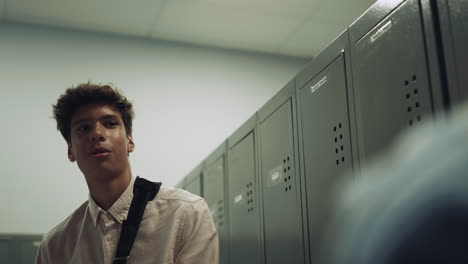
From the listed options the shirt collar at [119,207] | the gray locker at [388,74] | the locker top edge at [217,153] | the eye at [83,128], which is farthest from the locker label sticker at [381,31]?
the locker top edge at [217,153]

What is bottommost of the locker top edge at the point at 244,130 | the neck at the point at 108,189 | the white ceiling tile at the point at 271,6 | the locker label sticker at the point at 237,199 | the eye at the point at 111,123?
the neck at the point at 108,189

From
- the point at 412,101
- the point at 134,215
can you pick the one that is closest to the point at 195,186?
the point at 134,215

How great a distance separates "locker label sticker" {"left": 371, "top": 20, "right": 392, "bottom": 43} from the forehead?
3.04 ft

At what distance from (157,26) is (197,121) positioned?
2.24ft

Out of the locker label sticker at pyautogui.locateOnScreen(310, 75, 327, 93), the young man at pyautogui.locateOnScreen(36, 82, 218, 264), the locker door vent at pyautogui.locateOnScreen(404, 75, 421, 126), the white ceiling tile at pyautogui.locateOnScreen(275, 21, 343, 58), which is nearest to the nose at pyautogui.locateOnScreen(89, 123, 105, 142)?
the young man at pyautogui.locateOnScreen(36, 82, 218, 264)

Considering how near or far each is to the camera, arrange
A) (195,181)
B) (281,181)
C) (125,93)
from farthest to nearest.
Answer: (125,93)
(195,181)
(281,181)

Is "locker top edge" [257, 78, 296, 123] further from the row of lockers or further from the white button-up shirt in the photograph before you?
the white button-up shirt

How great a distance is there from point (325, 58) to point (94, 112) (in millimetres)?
800

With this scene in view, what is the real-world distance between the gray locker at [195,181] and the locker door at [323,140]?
1216mm

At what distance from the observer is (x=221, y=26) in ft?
11.9

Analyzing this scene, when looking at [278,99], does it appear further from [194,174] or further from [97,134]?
[194,174]

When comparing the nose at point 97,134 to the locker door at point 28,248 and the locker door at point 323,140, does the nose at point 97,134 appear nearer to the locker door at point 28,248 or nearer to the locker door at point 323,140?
the locker door at point 323,140

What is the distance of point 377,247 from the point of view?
1.23 m

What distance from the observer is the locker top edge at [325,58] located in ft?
4.90
